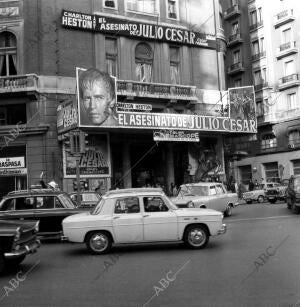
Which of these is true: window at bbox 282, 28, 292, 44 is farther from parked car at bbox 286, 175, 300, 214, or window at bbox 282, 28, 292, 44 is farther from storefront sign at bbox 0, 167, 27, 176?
storefront sign at bbox 0, 167, 27, 176

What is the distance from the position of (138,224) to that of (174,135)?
655 inches

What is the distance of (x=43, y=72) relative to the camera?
91.3 feet

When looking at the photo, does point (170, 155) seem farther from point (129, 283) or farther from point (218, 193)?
point (129, 283)

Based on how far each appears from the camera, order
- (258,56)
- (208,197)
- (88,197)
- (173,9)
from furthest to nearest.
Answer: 1. (258,56)
2. (173,9)
3. (208,197)
4. (88,197)

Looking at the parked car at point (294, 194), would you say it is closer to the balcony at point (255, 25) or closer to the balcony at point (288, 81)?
the balcony at point (288, 81)

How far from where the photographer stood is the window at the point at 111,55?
30531mm

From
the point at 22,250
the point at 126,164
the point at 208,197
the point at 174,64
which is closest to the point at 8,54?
the point at 126,164

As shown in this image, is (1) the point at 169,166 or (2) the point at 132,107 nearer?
(2) the point at 132,107

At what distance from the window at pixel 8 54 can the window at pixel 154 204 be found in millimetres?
18640

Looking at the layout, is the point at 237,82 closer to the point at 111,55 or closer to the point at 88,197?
the point at 111,55

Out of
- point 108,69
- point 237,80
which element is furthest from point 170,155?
point 237,80

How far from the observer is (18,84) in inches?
1049

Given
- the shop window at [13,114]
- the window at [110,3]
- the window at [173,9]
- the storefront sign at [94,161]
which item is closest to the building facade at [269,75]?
the window at [173,9]

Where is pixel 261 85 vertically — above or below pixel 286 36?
below
